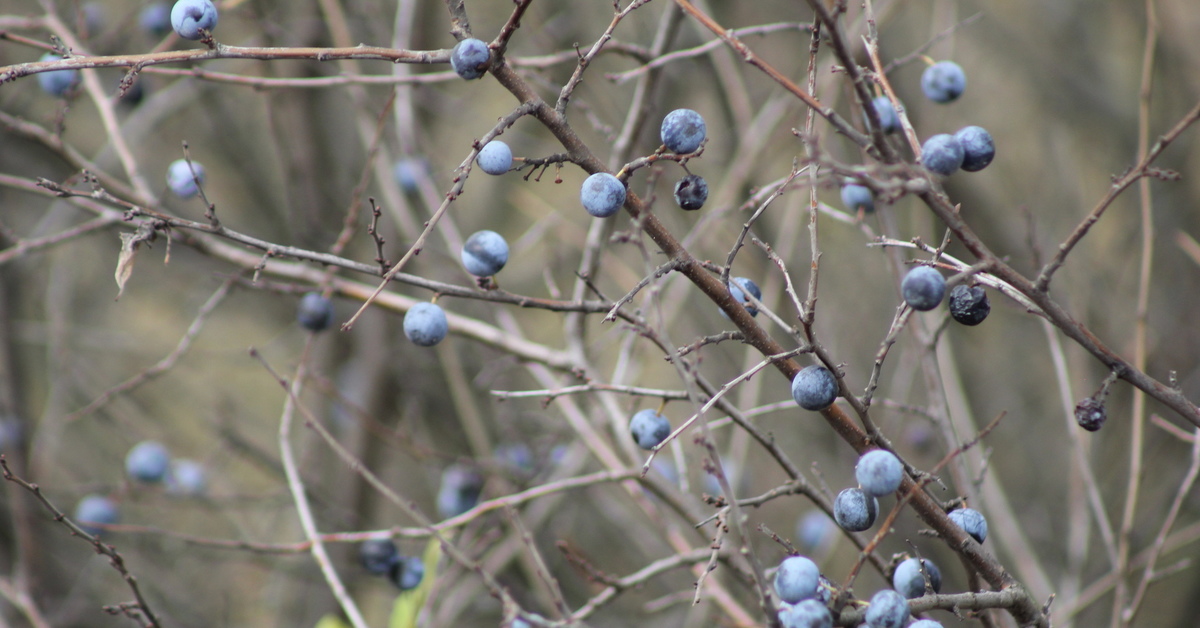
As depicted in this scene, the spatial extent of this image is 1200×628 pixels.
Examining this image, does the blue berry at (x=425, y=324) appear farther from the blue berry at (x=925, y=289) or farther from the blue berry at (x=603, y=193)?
the blue berry at (x=925, y=289)

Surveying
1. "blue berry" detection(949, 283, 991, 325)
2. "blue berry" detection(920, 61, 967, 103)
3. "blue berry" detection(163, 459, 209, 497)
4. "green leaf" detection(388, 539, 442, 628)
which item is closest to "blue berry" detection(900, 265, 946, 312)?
"blue berry" detection(949, 283, 991, 325)

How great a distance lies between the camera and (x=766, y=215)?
4.98 m

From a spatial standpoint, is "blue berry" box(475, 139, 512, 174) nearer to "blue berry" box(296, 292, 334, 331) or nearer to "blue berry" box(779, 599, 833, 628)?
"blue berry" box(779, 599, 833, 628)

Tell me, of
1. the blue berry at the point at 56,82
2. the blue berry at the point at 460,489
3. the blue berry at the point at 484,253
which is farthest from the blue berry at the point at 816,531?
the blue berry at the point at 56,82

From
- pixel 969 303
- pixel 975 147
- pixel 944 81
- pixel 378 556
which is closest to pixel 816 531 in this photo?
pixel 378 556

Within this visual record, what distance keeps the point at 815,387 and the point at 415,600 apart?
1.88 metres

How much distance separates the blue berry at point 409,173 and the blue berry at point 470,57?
2.83 metres

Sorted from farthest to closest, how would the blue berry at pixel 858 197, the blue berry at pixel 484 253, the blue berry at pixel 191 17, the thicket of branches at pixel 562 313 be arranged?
1. the thicket of branches at pixel 562 313
2. the blue berry at pixel 858 197
3. the blue berry at pixel 484 253
4. the blue berry at pixel 191 17

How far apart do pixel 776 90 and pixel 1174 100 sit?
2.43 meters

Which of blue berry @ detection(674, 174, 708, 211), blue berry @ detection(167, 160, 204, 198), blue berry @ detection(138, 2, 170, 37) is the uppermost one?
blue berry @ detection(138, 2, 170, 37)

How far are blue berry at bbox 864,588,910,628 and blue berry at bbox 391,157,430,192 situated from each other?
3.48 metres

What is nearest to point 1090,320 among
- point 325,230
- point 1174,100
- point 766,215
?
point 1174,100

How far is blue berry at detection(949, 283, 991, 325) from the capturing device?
5.75 feet

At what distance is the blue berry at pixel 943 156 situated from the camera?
5.52 feet
